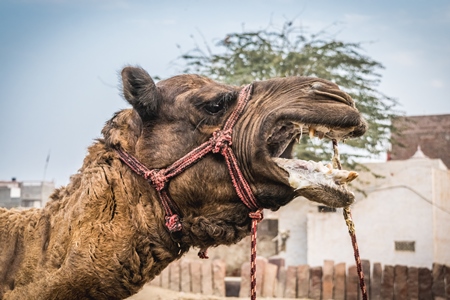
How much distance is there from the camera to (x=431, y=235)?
1956 cm

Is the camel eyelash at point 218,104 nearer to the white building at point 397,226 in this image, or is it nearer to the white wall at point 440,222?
the white building at point 397,226

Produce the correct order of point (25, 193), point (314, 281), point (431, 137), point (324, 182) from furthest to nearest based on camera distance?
point (431, 137) → point (25, 193) → point (314, 281) → point (324, 182)

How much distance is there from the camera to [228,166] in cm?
313

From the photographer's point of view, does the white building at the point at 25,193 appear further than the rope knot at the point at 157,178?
Yes

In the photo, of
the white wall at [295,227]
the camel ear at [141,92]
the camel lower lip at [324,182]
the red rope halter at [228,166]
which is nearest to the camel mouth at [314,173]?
the camel lower lip at [324,182]

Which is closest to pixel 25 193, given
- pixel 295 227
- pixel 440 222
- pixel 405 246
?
pixel 295 227

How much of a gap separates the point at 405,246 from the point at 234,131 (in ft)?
58.6

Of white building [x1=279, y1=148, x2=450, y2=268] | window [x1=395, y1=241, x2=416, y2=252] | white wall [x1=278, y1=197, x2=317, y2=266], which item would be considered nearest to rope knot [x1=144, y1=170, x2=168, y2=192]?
white building [x1=279, y1=148, x2=450, y2=268]

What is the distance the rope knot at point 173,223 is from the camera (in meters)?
3.16

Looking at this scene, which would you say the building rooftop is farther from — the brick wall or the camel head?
the camel head

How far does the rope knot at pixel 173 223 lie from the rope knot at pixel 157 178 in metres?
0.15

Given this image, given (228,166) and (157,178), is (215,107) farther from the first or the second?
(157,178)

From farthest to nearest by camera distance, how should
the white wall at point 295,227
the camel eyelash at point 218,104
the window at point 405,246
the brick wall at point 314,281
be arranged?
the white wall at point 295,227 < the window at point 405,246 < the brick wall at point 314,281 < the camel eyelash at point 218,104

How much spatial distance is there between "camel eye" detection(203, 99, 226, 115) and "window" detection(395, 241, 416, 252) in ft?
58.4
